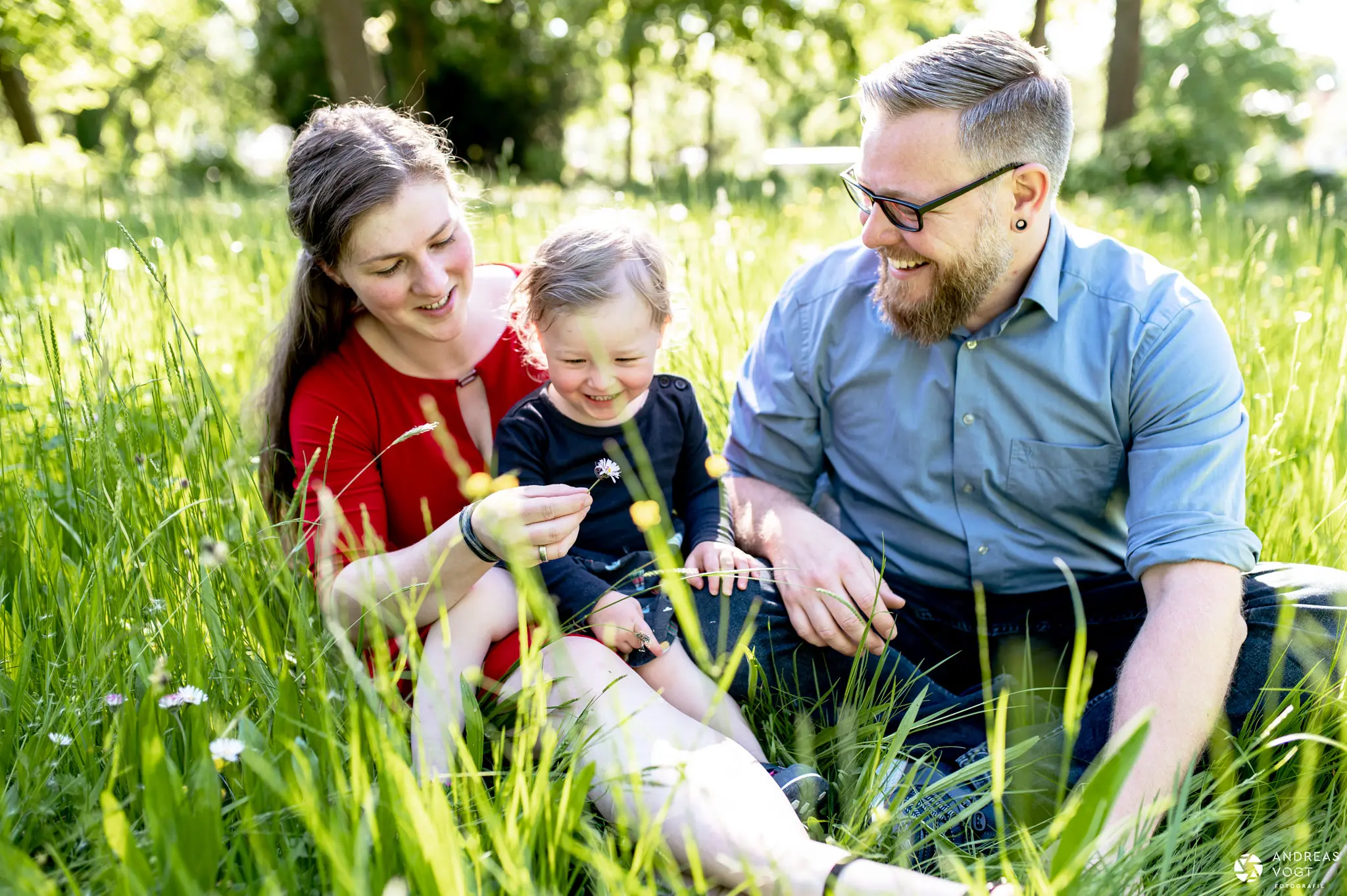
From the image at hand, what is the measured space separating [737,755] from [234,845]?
0.83 metres

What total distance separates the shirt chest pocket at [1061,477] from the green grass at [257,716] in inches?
19.9

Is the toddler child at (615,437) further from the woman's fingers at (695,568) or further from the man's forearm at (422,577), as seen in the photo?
the man's forearm at (422,577)

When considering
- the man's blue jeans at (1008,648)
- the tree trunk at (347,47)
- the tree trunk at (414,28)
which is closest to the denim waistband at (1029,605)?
the man's blue jeans at (1008,648)

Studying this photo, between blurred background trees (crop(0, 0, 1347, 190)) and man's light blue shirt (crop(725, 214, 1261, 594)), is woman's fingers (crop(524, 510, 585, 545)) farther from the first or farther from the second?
blurred background trees (crop(0, 0, 1347, 190))

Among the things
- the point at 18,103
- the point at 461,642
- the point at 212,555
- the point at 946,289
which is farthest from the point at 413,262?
the point at 18,103

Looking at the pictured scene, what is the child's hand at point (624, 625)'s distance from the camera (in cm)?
208

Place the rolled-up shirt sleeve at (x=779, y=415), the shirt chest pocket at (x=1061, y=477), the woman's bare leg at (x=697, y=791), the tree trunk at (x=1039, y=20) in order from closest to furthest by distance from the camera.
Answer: the woman's bare leg at (x=697, y=791) → the shirt chest pocket at (x=1061, y=477) → the rolled-up shirt sleeve at (x=779, y=415) → the tree trunk at (x=1039, y=20)

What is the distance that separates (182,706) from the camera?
1.65m

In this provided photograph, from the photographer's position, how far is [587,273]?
225cm

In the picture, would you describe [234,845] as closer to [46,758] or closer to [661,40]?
[46,758]

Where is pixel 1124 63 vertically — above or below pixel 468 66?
below

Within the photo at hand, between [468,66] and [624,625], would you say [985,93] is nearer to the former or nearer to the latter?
[624,625]

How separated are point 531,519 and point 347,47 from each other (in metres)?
11.1

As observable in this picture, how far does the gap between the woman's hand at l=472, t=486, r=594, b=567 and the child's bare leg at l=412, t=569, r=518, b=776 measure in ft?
0.69
